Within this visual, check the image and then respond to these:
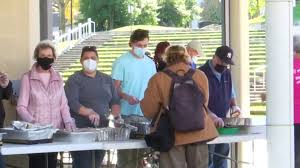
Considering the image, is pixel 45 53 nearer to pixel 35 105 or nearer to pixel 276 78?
pixel 35 105

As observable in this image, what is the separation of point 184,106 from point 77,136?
2.98 feet

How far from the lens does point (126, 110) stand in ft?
21.4

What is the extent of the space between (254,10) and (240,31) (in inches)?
65.4

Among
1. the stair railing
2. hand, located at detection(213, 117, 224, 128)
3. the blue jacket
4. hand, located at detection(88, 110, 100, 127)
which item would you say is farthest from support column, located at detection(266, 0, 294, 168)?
the stair railing

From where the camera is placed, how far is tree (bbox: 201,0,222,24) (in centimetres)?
880

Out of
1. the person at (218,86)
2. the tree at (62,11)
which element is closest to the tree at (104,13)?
the tree at (62,11)

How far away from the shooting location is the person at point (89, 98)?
19.2 ft

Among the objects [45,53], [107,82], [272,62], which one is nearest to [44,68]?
[45,53]

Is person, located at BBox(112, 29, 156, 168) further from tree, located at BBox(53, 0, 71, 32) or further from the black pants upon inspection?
tree, located at BBox(53, 0, 71, 32)

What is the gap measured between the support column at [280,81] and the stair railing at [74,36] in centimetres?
361

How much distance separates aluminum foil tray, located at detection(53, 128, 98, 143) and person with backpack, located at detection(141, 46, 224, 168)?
465mm

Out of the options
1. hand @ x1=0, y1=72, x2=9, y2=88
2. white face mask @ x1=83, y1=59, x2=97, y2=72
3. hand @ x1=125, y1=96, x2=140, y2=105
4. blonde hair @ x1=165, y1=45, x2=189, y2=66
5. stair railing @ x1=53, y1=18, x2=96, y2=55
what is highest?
stair railing @ x1=53, y1=18, x2=96, y2=55

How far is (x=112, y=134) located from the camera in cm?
556

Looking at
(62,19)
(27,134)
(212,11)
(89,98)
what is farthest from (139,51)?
(212,11)
